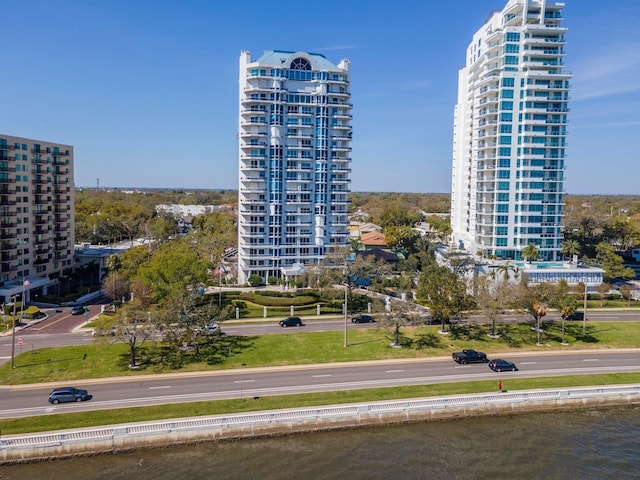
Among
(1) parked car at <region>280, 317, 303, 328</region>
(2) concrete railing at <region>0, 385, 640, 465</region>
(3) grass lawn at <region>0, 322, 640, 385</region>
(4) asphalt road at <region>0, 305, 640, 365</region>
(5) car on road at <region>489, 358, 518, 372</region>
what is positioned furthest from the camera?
(1) parked car at <region>280, 317, 303, 328</region>

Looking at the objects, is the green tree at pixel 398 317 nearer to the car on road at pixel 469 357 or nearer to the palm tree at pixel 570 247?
the car on road at pixel 469 357

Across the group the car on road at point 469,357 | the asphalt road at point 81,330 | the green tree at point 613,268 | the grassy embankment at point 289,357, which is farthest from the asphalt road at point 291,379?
the green tree at point 613,268

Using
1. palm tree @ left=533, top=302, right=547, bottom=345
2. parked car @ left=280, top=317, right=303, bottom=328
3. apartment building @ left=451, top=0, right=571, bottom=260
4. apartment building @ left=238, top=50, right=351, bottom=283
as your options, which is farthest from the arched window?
palm tree @ left=533, top=302, right=547, bottom=345

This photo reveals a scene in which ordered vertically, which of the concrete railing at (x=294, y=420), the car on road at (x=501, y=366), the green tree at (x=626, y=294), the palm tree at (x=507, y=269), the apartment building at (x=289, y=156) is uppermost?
the apartment building at (x=289, y=156)

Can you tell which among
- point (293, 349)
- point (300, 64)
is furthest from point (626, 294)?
point (300, 64)

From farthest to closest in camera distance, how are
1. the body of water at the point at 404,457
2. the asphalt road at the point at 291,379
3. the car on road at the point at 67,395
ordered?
the asphalt road at the point at 291,379
the car on road at the point at 67,395
the body of water at the point at 404,457

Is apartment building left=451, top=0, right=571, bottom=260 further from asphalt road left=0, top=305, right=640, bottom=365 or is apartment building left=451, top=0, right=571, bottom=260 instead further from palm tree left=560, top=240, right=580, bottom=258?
asphalt road left=0, top=305, right=640, bottom=365

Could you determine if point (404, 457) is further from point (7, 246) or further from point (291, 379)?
point (7, 246)
